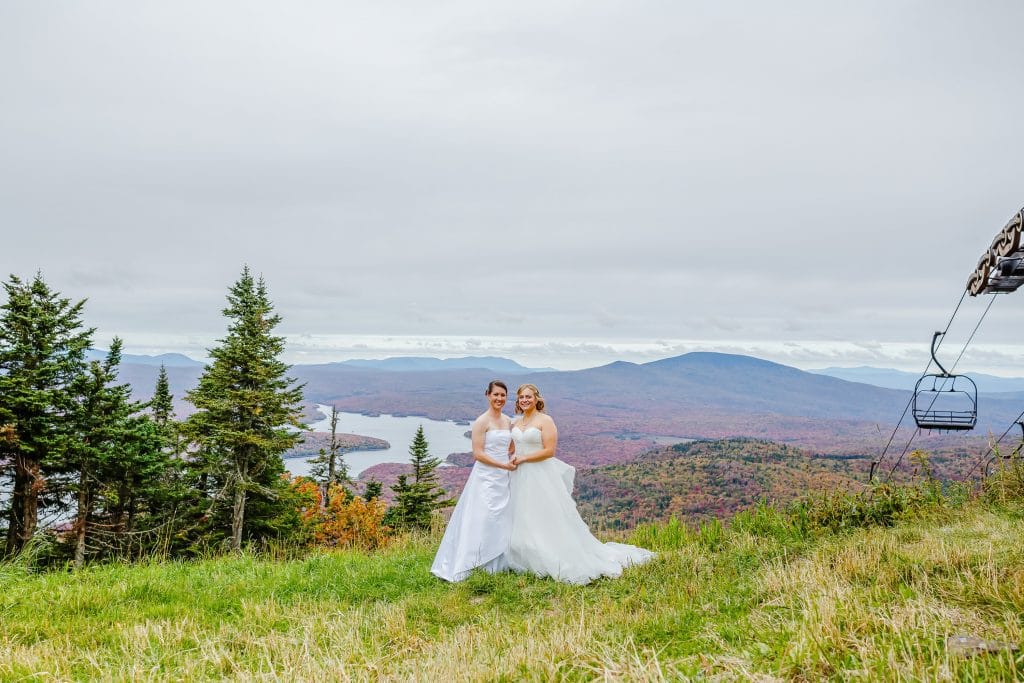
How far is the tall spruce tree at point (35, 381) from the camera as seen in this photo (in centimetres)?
2295

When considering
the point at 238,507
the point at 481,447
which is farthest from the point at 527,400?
the point at 238,507

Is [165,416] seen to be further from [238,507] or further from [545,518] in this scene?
[545,518]

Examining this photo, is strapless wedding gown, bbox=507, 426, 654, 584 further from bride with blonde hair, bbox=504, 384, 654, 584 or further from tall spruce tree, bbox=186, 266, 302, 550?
tall spruce tree, bbox=186, 266, 302, 550

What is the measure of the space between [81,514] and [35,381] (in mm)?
6844

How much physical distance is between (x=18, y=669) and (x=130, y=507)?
3494cm

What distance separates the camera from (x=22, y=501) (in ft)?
74.6

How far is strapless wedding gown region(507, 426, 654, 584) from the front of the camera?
7.36 meters

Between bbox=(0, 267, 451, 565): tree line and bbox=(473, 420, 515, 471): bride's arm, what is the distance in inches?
714

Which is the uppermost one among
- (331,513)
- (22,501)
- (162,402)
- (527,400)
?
(527,400)

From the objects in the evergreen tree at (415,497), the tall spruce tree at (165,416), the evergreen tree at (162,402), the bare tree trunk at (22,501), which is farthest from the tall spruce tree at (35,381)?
the evergreen tree at (415,497)

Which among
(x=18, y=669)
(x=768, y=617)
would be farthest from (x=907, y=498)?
(x=18, y=669)

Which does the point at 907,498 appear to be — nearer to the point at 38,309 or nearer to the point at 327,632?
the point at 327,632

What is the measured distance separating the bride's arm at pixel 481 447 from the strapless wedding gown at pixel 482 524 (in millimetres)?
55

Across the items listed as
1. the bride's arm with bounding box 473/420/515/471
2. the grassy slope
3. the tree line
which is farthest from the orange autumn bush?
the grassy slope
